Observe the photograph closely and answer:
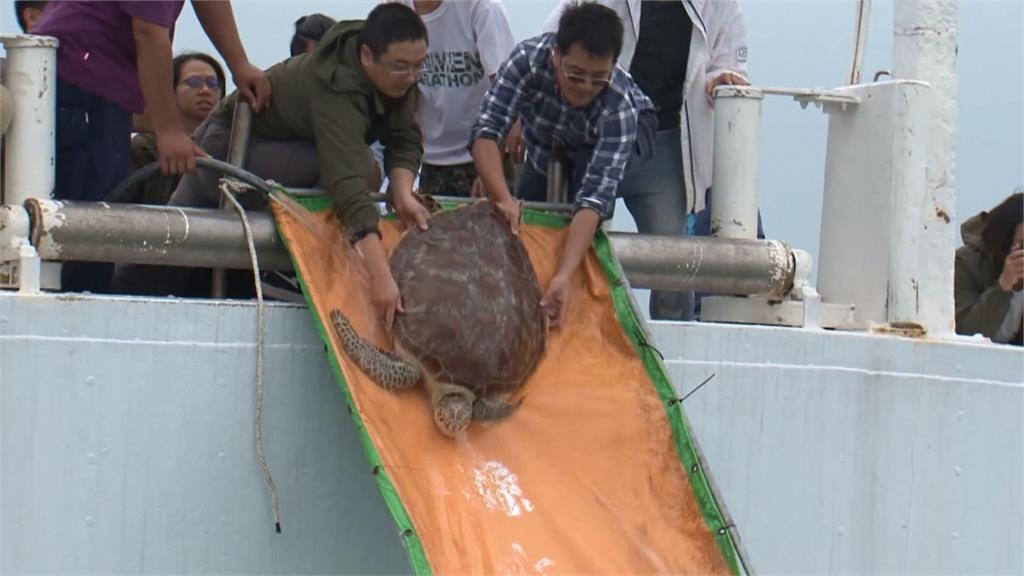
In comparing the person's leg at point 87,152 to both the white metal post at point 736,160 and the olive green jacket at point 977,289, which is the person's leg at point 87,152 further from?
the olive green jacket at point 977,289

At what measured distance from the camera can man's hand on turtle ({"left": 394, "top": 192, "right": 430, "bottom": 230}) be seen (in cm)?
525

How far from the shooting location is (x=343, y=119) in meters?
5.09

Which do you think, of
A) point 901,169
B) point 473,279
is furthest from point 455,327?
point 901,169

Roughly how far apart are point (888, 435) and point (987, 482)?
45 centimetres

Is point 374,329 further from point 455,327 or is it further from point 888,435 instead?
point 888,435

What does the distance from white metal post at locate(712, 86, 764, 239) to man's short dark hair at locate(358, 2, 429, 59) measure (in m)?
1.42

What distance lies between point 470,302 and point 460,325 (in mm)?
100

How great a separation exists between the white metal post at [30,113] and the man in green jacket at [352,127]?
1.81 ft

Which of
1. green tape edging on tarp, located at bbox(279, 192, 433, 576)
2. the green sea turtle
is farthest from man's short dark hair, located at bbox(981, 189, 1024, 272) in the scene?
green tape edging on tarp, located at bbox(279, 192, 433, 576)

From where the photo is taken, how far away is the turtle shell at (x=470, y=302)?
4.97m

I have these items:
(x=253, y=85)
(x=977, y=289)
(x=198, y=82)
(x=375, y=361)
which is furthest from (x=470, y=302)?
(x=977, y=289)

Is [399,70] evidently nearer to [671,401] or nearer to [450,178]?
[450,178]

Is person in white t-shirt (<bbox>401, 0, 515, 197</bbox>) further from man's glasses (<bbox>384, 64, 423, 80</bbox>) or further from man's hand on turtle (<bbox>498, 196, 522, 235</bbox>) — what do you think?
man's glasses (<bbox>384, 64, 423, 80</bbox>)

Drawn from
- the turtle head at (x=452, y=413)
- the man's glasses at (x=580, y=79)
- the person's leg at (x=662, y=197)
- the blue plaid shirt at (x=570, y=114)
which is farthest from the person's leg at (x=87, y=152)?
the person's leg at (x=662, y=197)
